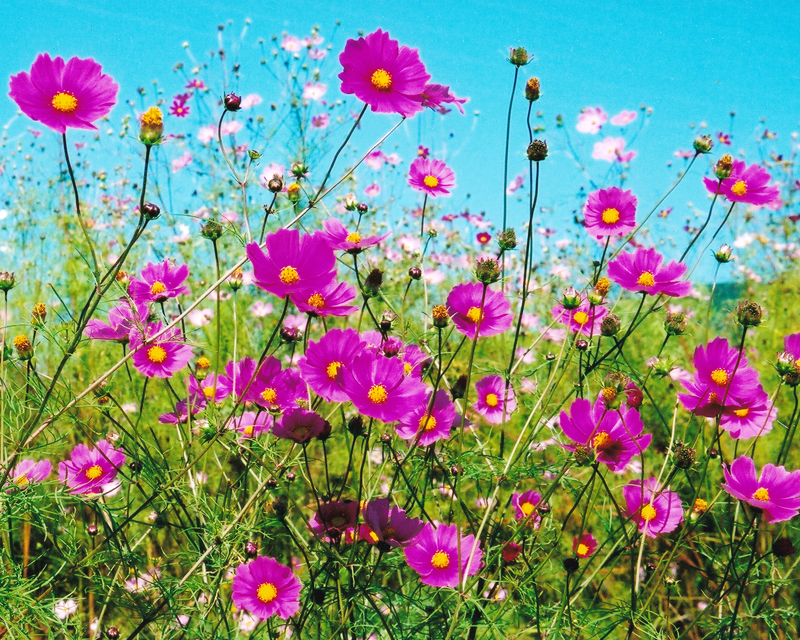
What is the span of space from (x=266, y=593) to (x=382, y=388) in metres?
0.32

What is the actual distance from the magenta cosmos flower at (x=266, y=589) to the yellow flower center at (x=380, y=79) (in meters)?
0.60

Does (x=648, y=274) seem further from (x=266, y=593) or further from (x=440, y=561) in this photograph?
(x=266, y=593)

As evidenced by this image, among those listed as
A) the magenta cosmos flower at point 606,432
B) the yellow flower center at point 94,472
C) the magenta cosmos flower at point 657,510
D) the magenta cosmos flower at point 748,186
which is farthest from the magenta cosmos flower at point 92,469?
the magenta cosmos flower at point 748,186

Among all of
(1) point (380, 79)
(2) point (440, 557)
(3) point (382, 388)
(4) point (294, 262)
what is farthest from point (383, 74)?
(2) point (440, 557)

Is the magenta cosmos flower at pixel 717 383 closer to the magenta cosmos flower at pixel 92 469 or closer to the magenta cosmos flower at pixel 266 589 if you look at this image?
the magenta cosmos flower at pixel 266 589

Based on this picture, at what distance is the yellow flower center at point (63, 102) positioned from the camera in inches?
27.8

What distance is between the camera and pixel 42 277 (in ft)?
8.65

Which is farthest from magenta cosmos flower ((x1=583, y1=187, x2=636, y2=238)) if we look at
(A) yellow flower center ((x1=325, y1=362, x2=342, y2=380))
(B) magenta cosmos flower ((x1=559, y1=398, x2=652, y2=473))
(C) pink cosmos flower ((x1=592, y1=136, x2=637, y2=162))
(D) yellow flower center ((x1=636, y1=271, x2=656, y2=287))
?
(C) pink cosmos flower ((x1=592, y1=136, x2=637, y2=162))

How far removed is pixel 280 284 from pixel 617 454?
51cm

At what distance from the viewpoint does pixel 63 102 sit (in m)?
0.71

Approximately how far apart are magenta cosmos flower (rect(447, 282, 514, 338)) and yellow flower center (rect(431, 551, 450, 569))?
0.95ft

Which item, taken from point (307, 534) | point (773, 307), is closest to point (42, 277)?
point (307, 534)

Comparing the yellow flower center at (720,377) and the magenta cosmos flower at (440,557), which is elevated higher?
the yellow flower center at (720,377)

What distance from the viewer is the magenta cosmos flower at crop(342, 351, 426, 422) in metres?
0.71
